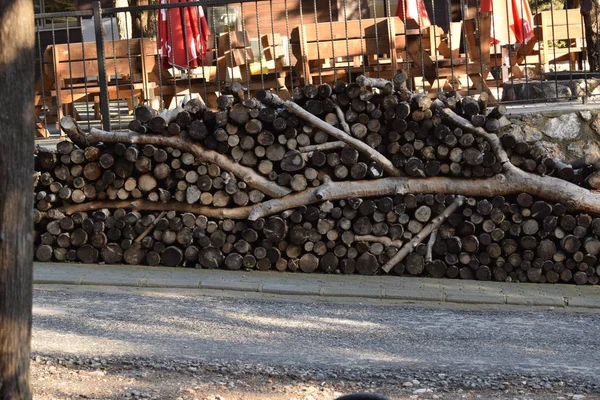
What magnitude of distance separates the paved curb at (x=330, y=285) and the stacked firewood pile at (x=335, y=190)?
17 cm

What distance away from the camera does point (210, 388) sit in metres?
5.18

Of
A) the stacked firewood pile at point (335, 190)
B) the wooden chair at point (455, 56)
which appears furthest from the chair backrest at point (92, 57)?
the wooden chair at point (455, 56)

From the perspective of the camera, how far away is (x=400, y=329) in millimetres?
6770

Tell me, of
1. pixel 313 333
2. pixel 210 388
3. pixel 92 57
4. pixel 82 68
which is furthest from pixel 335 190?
pixel 82 68

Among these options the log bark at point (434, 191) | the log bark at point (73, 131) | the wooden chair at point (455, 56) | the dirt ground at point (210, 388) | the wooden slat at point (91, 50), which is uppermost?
the wooden slat at point (91, 50)

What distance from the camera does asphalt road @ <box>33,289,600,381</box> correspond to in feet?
19.1

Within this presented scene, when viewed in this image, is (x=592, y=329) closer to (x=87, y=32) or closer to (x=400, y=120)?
(x=400, y=120)

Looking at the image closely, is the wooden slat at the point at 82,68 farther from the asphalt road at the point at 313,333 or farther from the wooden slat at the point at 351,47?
the asphalt road at the point at 313,333

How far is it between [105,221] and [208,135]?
1.21m

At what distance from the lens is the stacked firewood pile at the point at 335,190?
8516 mm

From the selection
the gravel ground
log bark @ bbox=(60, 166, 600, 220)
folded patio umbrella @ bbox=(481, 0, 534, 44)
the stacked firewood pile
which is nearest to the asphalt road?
the gravel ground

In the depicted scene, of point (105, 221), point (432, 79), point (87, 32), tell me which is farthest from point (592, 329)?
point (87, 32)

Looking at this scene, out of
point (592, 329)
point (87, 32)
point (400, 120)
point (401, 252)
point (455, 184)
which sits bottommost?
point (592, 329)

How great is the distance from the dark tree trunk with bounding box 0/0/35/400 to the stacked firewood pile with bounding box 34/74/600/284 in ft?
16.1
